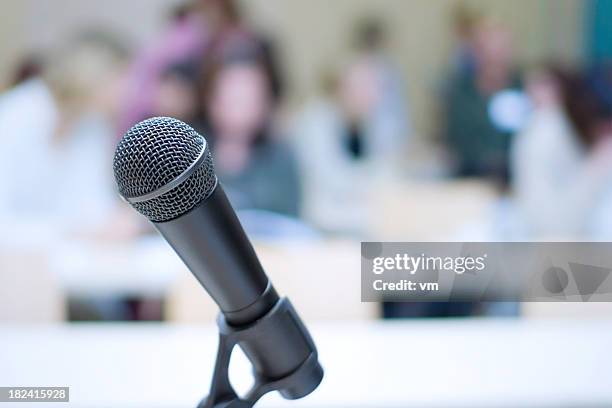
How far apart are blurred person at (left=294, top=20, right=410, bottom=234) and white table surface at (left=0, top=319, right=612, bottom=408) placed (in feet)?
7.14

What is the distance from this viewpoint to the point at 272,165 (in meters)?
1.88

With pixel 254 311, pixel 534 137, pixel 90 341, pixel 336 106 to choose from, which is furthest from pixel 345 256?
pixel 336 106

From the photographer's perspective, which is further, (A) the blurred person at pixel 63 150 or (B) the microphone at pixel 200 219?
(A) the blurred person at pixel 63 150

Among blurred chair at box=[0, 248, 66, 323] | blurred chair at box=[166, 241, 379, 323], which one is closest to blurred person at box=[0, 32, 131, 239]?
blurred chair at box=[0, 248, 66, 323]

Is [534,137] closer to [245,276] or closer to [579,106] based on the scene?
[579,106]

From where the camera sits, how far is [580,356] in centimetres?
62

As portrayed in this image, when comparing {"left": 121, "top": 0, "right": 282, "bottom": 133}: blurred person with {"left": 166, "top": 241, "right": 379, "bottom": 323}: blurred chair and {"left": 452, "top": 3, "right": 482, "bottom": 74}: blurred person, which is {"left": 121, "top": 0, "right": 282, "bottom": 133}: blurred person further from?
{"left": 452, "top": 3, "right": 482, "bottom": 74}: blurred person

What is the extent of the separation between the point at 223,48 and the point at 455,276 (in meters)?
1.45

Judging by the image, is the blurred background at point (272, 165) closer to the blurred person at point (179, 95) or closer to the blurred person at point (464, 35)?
the blurred person at point (179, 95)

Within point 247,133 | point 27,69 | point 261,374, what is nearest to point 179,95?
point 247,133

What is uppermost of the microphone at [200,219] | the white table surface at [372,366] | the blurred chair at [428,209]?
the microphone at [200,219]

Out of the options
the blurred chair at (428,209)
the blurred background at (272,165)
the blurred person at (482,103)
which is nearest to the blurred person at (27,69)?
the blurred background at (272,165)

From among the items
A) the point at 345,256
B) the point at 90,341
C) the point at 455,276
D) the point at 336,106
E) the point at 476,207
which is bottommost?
the point at 336,106

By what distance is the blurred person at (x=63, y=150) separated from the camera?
156cm
